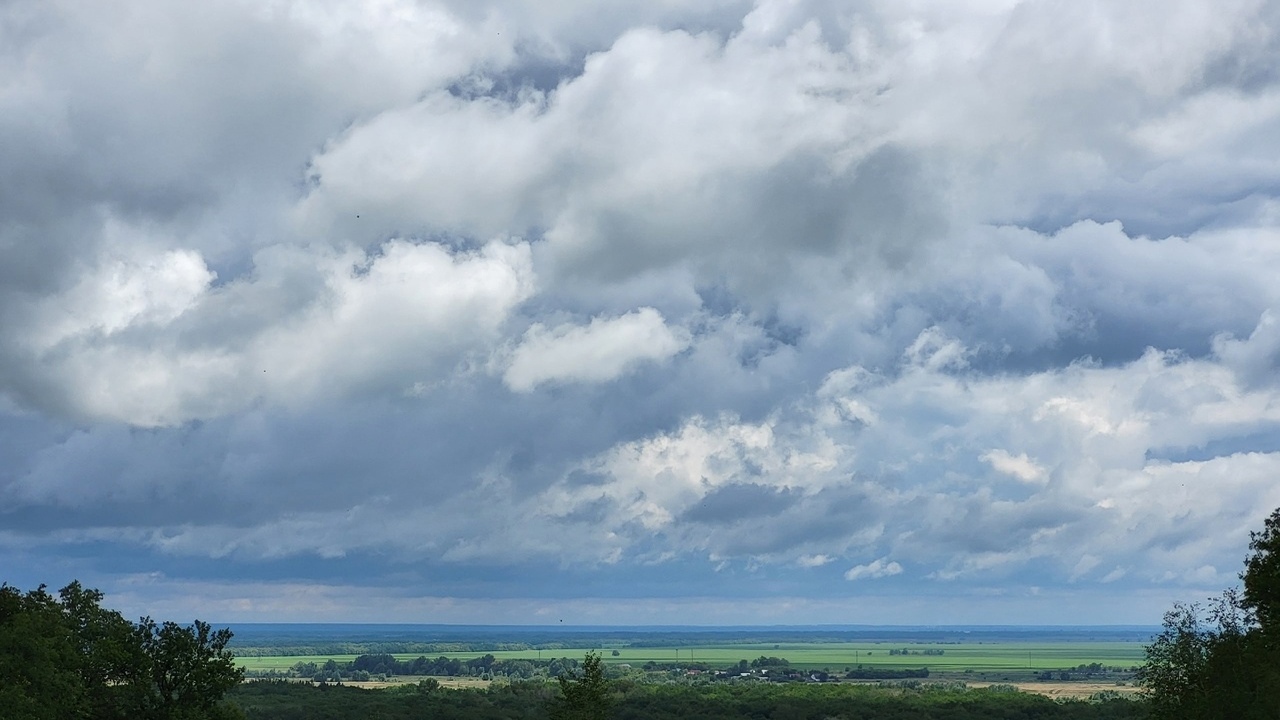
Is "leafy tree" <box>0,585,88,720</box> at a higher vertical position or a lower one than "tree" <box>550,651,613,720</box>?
higher

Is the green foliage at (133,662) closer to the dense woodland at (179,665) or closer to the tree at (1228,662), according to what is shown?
the dense woodland at (179,665)

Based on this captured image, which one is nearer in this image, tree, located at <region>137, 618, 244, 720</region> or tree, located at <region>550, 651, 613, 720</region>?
tree, located at <region>137, 618, 244, 720</region>

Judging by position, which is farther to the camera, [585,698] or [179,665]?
[585,698]

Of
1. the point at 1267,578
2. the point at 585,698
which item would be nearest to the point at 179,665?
the point at 585,698

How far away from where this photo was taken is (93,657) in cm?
10138

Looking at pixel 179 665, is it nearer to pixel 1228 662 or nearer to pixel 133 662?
pixel 133 662

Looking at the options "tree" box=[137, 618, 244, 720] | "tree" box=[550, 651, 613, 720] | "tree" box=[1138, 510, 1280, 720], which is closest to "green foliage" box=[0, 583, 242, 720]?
"tree" box=[137, 618, 244, 720]

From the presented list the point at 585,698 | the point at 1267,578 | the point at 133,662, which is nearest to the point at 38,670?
the point at 133,662

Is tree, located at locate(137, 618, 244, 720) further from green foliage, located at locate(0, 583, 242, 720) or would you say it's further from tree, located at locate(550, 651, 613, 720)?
tree, located at locate(550, 651, 613, 720)

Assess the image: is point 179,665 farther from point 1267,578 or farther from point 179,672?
point 1267,578

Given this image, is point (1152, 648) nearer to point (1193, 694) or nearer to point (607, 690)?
point (1193, 694)

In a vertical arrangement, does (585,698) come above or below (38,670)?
below

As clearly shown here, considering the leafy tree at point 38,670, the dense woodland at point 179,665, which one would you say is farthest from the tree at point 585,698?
the leafy tree at point 38,670

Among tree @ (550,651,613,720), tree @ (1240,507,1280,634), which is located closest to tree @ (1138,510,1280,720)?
tree @ (1240,507,1280,634)
